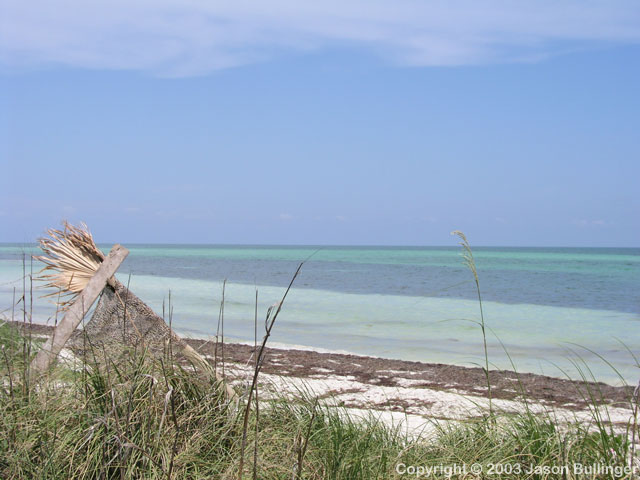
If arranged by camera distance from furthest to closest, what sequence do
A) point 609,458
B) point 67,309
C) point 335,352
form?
1. point 335,352
2. point 67,309
3. point 609,458

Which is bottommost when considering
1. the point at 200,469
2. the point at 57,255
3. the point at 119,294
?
the point at 200,469

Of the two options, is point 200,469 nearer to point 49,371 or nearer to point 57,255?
point 49,371

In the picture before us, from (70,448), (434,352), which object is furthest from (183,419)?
(434,352)

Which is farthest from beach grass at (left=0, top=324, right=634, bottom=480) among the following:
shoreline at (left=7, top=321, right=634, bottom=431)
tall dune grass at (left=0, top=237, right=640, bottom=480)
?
shoreline at (left=7, top=321, right=634, bottom=431)

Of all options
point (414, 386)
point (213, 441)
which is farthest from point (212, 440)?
point (414, 386)

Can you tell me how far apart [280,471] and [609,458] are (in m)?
1.59

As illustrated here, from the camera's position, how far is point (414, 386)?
7.54 metres

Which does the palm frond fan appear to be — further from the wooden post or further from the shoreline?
the shoreline

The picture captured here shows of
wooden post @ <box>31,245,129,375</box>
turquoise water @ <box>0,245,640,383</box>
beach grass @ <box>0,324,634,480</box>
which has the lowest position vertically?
turquoise water @ <box>0,245,640,383</box>

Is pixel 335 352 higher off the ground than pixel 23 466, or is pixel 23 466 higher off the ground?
pixel 23 466

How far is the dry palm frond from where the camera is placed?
4.16 m

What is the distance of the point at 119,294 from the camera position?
4230mm

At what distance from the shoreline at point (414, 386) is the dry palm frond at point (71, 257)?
65.3 inches

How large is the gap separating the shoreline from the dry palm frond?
1.66m
